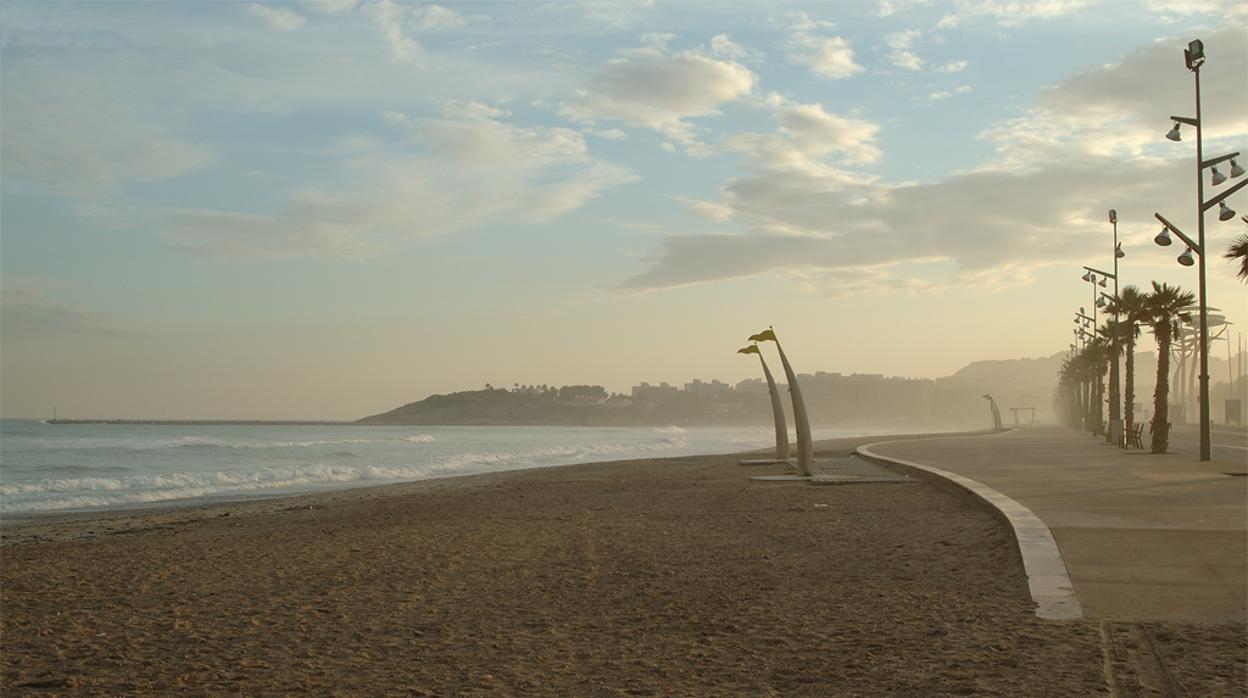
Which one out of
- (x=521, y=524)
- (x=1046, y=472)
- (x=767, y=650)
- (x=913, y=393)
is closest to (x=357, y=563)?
(x=521, y=524)

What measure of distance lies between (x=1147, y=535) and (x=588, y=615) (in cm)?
488

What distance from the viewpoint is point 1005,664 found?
5363 mm

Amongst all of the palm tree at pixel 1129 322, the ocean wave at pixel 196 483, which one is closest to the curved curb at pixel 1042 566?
the ocean wave at pixel 196 483

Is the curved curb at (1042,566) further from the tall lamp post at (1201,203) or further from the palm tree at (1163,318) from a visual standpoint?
the palm tree at (1163,318)

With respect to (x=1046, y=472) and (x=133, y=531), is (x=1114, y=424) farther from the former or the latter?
(x=133, y=531)

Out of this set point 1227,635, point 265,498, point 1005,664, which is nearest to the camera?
point 1005,664

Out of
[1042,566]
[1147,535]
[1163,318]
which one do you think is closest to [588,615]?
[1042,566]

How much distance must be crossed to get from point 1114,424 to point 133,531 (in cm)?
2971

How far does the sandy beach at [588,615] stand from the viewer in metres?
5.41

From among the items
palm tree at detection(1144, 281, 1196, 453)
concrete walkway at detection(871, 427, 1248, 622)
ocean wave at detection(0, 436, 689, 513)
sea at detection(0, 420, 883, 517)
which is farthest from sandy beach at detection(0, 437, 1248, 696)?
palm tree at detection(1144, 281, 1196, 453)

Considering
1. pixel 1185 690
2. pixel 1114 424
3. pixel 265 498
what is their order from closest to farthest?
1. pixel 1185 690
2. pixel 265 498
3. pixel 1114 424

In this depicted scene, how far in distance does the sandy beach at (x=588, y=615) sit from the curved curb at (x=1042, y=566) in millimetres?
156

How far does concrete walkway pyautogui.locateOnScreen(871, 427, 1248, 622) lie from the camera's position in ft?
21.8

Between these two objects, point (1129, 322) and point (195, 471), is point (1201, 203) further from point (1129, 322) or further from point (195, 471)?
point (195, 471)
